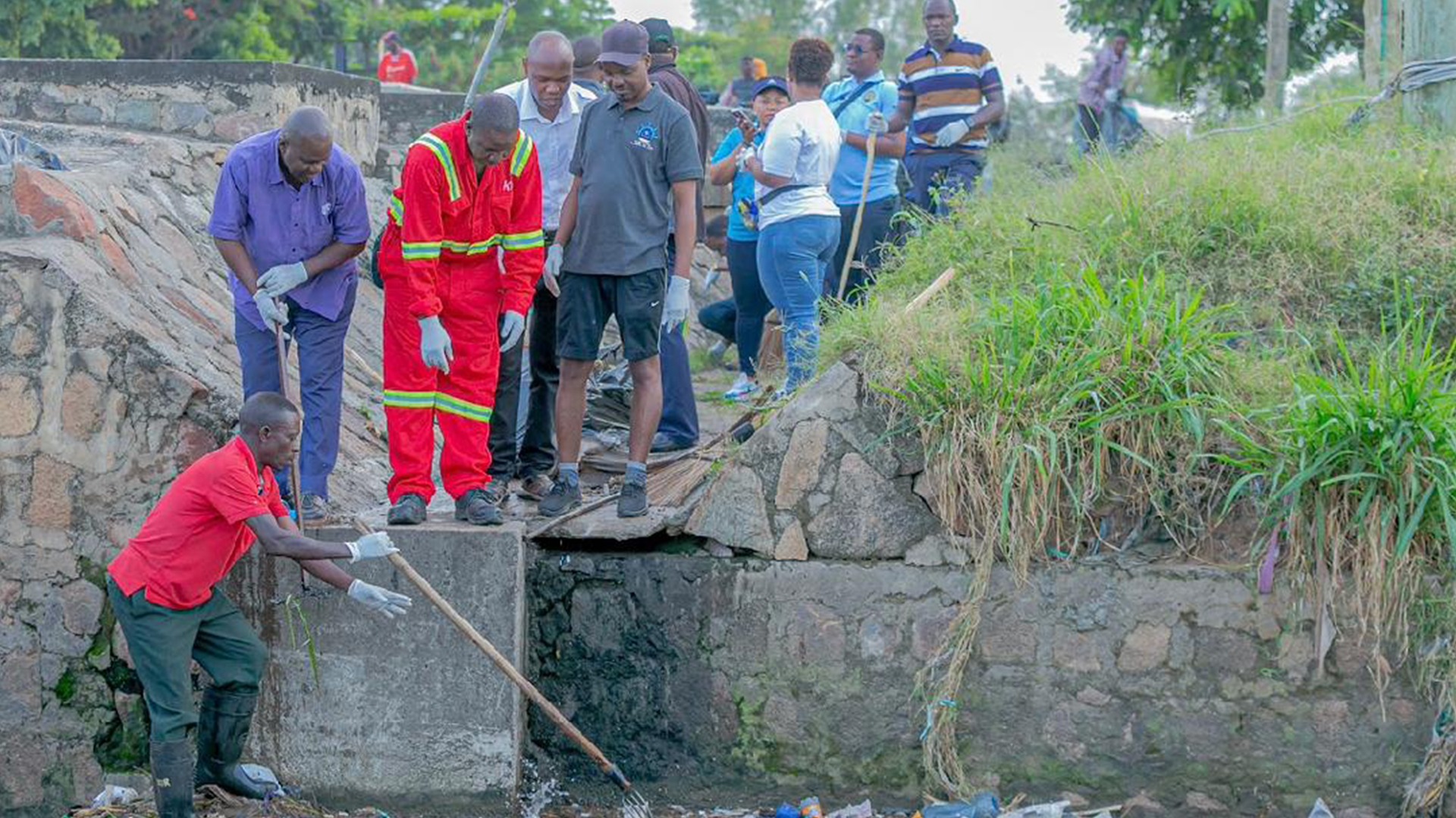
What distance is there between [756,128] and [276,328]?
322 cm

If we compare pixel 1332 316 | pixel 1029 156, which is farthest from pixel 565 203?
pixel 1029 156

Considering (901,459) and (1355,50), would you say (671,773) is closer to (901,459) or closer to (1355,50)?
(901,459)

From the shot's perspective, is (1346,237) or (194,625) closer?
(194,625)

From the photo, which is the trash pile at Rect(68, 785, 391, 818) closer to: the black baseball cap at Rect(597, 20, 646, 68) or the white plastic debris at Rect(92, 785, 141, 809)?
the white plastic debris at Rect(92, 785, 141, 809)

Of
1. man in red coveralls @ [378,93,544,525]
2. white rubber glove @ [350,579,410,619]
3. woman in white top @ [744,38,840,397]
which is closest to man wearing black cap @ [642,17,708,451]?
woman in white top @ [744,38,840,397]

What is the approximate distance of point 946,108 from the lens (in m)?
8.86

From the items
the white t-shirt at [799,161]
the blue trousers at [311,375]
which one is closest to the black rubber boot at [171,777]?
the blue trousers at [311,375]

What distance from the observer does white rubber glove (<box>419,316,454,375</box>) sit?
6133mm

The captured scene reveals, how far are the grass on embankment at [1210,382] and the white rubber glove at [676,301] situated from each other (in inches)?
22.5

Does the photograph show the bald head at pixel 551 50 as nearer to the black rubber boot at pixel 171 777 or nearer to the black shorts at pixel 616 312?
the black shorts at pixel 616 312

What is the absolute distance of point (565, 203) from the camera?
6.55 metres

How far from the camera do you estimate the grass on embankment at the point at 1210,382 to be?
5777 mm

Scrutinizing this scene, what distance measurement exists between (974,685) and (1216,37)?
321 inches

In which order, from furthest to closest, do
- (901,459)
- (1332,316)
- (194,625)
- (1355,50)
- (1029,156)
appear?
1. (1355,50)
2. (1029,156)
3. (1332,316)
4. (901,459)
5. (194,625)
